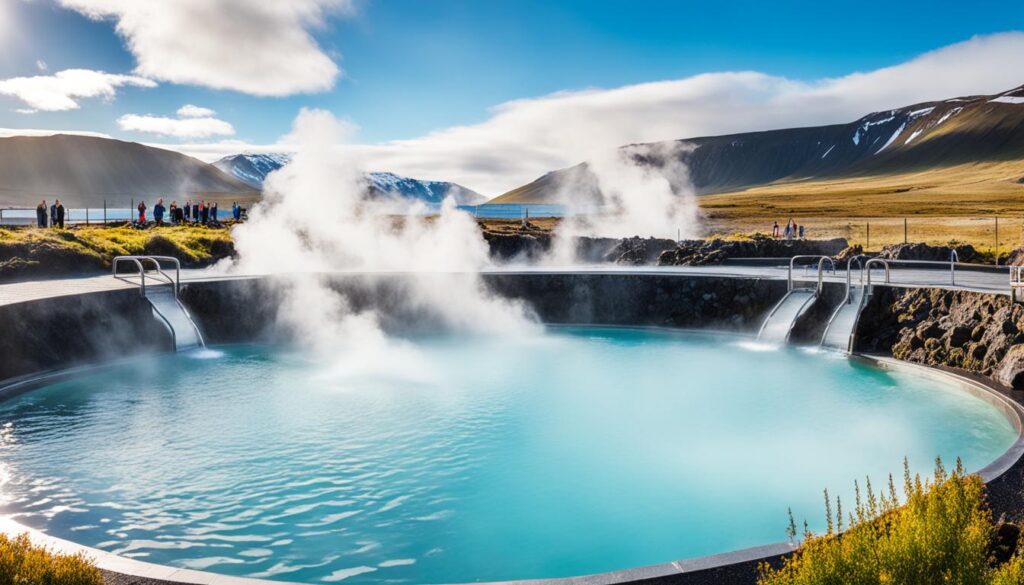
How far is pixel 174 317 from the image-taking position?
1620cm

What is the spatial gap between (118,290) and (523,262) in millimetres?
15686

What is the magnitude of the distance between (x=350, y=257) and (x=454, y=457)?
17.4 m

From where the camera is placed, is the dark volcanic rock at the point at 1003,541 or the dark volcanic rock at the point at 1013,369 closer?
the dark volcanic rock at the point at 1003,541

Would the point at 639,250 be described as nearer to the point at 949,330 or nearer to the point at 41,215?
the point at 949,330

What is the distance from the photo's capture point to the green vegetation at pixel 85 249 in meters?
19.3

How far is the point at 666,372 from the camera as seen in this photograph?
46.5 feet

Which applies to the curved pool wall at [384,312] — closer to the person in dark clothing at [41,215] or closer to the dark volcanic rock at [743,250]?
the dark volcanic rock at [743,250]

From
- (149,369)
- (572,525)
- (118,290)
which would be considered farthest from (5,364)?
(572,525)

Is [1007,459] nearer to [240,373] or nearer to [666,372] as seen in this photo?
[666,372]

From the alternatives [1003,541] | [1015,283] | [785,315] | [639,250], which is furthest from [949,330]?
[639,250]

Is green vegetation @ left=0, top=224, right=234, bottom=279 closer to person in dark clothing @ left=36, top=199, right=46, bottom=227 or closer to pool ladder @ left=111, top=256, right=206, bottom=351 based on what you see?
pool ladder @ left=111, top=256, right=206, bottom=351

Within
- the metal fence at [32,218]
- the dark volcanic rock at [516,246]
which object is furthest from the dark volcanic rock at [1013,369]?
the metal fence at [32,218]

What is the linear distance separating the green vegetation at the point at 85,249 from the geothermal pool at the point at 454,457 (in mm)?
7232

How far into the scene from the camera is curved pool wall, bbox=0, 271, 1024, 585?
12.4 metres
